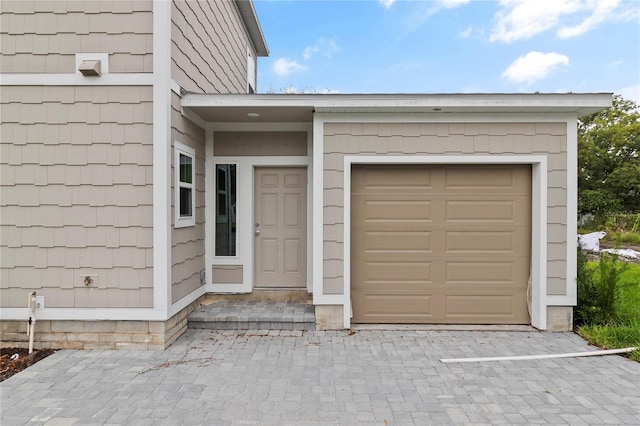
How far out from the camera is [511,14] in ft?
43.5

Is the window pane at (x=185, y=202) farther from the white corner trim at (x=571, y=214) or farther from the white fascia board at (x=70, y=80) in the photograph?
the white corner trim at (x=571, y=214)

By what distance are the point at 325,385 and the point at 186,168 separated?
3008 mm

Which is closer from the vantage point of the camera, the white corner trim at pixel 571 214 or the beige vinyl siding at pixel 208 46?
the beige vinyl siding at pixel 208 46

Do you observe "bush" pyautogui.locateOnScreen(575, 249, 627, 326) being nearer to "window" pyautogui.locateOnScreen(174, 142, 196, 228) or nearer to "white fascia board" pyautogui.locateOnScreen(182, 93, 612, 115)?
"white fascia board" pyautogui.locateOnScreen(182, 93, 612, 115)

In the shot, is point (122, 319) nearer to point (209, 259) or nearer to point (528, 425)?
point (209, 259)

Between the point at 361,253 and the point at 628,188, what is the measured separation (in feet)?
71.1

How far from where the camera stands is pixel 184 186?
4363mm

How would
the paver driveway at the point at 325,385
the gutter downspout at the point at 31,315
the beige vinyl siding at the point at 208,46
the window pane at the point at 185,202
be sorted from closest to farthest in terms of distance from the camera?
the paver driveway at the point at 325,385 < the gutter downspout at the point at 31,315 < the beige vinyl siding at the point at 208,46 < the window pane at the point at 185,202

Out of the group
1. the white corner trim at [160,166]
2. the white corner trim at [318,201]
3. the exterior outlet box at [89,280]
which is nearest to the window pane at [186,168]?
the white corner trim at [160,166]

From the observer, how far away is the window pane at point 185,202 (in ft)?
14.2

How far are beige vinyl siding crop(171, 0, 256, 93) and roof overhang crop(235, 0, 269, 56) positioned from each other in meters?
0.16

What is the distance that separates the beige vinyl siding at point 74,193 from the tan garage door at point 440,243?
2.56 m

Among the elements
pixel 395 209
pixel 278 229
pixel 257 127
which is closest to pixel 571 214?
pixel 395 209

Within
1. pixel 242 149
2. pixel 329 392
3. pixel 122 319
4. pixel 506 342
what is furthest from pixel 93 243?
pixel 506 342
